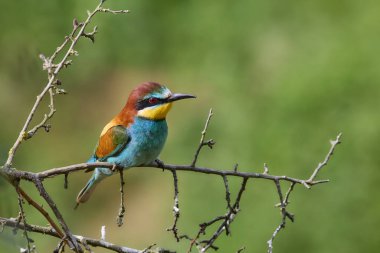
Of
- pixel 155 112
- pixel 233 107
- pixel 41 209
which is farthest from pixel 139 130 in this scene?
pixel 233 107

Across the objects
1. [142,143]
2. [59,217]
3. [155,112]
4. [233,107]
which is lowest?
[59,217]

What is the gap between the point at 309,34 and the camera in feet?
21.5

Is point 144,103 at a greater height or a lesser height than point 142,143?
greater

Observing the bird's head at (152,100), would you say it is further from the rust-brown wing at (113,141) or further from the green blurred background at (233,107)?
the green blurred background at (233,107)

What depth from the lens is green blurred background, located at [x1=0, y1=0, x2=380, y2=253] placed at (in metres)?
4.77

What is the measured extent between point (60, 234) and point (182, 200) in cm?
363

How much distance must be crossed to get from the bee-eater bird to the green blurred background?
1.18ft

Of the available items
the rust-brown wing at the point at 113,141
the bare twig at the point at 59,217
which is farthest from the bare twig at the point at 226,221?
the rust-brown wing at the point at 113,141

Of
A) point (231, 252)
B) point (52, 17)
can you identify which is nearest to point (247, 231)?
point (231, 252)

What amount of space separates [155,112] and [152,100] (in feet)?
0.17

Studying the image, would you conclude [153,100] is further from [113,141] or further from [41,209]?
[41,209]

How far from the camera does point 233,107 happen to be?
6.12 metres

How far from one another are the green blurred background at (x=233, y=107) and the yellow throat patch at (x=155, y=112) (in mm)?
434

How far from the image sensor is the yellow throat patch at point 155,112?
290 centimetres
